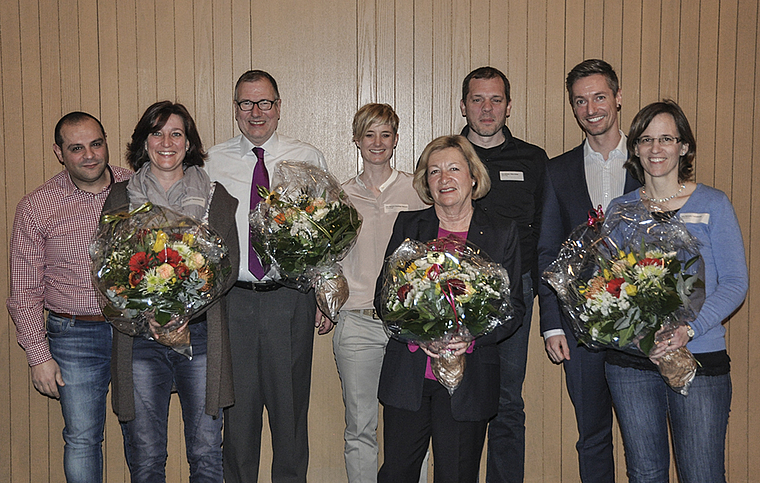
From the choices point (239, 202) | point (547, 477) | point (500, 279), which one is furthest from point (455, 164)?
point (547, 477)

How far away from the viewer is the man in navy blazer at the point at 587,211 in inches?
121

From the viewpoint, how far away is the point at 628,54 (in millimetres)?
3912

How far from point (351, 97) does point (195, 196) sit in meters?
1.40

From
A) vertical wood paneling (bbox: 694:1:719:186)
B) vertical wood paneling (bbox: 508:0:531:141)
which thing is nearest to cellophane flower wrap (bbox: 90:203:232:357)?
vertical wood paneling (bbox: 508:0:531:141)

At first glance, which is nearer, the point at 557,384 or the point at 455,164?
the point at 455,164

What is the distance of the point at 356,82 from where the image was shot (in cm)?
388

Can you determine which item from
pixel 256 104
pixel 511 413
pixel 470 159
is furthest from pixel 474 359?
pixel 256 104

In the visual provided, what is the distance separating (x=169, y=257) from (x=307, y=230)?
0.62 meters

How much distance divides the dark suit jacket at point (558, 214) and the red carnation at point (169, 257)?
5.72 ft

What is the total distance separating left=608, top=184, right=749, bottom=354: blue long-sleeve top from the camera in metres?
2.43

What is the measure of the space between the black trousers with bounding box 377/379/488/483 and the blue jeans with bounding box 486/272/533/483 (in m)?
0.86

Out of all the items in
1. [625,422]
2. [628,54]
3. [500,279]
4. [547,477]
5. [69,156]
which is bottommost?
[547,477]

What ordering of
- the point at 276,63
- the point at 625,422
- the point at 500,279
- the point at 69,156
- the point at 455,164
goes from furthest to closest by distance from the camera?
the point at 276,63 → the point at 69,156 → the point at 455,164 → the point at 625,422 → the point at 500,279

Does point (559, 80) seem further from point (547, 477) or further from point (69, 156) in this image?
point (69, 156)
